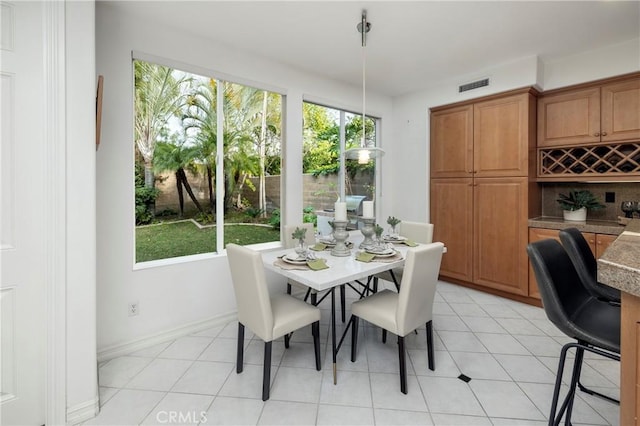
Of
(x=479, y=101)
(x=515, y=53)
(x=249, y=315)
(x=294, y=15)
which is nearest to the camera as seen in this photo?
(x=249, y=315)

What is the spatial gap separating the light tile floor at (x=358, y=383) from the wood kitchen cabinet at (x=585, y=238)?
570 mm

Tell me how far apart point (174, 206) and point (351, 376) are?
207cm

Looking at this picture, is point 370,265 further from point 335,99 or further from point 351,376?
point 335,99

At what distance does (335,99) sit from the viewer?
147 inches

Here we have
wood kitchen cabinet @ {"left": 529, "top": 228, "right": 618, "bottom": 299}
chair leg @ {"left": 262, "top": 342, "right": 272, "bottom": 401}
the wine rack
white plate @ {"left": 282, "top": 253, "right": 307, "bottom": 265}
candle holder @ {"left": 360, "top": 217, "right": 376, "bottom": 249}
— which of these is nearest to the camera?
chair leg @ {"left": 262, "top": 342, "right": 272, "bottom": 401}

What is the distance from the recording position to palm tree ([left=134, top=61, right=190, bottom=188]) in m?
2.54

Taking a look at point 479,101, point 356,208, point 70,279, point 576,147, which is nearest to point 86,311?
point 70,279

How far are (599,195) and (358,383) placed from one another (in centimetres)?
332

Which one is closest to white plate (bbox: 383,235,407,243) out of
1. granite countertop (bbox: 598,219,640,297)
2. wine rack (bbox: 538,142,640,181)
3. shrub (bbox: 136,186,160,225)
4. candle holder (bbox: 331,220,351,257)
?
candle holder (bbox: 331,220,351,257)

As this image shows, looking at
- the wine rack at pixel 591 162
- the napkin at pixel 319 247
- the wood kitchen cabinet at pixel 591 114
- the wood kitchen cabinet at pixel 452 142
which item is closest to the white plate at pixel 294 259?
the napkin at pixel 319 247

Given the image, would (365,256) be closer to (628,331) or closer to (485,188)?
(628,331)

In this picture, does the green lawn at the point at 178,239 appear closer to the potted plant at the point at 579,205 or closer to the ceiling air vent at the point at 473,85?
the ceiling air vent at the point at 473,85

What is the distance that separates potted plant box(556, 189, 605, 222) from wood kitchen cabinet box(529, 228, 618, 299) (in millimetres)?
302

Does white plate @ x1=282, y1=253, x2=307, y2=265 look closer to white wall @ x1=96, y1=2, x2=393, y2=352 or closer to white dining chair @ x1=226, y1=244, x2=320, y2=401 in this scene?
white dining chair @ x1=226, y1=244, x2=320, y2=401
